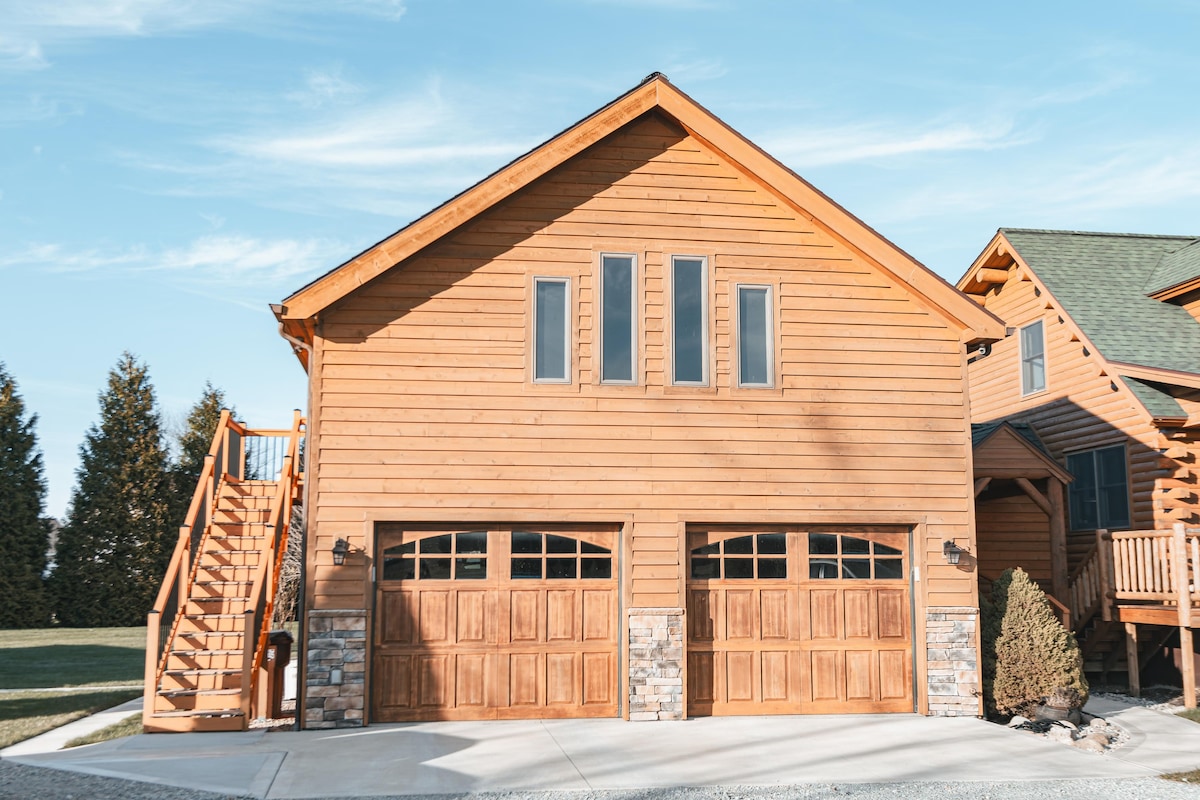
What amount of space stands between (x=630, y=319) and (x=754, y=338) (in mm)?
1553

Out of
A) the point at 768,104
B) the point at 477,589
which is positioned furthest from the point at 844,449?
the point at 768,104

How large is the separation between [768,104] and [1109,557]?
8.79 meters

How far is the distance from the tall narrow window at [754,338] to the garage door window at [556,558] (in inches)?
107

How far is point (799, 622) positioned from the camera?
12.2m

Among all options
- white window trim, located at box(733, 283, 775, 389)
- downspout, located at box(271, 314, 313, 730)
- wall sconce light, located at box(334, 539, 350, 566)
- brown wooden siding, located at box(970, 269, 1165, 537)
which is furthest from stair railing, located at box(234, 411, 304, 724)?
brown wooden siding, located at box(970, 269, 1165, 537)

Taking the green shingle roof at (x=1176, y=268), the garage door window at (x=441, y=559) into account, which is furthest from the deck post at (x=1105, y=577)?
the garage door window at (x=441, y=559)

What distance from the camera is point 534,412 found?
39.3 feet

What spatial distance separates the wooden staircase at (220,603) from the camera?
1062 cm

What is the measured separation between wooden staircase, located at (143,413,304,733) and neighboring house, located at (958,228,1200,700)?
947 cm

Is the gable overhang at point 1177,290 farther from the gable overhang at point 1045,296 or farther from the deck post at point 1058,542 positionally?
the deck post at point 1058,542

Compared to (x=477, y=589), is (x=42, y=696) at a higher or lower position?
lower

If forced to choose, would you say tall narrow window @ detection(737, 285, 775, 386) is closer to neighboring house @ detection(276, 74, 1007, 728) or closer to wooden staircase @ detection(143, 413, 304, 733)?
neighboring house @ detection(276, 74, 1007, 728)

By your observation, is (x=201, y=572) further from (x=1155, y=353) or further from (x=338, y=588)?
(x=1155, y=353)

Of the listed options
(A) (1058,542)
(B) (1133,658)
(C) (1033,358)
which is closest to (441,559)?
→ (A) (1058,542)
